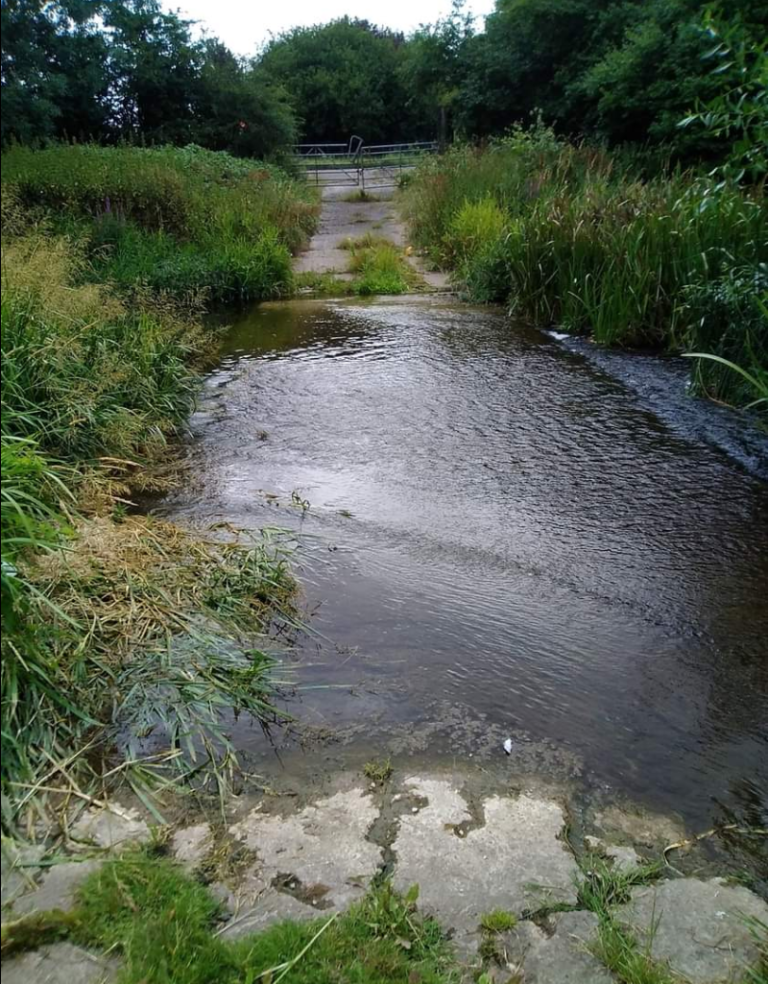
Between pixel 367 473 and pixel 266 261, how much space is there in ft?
19.0

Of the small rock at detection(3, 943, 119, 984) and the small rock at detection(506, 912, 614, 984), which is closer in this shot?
the small rock at detection(3, 943, 119, 984)

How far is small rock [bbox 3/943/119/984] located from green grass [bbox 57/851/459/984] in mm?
27

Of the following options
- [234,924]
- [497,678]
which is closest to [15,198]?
[497,678]

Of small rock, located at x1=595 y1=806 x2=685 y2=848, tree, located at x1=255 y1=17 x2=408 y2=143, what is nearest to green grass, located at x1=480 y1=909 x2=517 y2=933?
small rock, located at x1=595 y1=806 x2=685 y2=848

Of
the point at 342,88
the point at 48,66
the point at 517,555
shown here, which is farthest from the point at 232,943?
the point at 342,88

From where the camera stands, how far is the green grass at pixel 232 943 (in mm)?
1484

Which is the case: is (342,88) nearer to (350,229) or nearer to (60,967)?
(350,229)

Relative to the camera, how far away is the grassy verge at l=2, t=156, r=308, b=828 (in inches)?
82.4

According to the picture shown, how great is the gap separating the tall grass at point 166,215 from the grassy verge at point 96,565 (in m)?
0.05

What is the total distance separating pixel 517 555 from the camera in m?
3.44

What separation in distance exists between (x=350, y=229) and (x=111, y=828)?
13346mm

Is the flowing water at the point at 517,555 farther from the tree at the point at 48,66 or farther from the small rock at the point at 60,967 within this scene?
the tree at the point at 48,66

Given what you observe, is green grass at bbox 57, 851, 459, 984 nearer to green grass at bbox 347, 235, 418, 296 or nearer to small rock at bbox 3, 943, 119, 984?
small rock at bbox 3, 943, 119, 984

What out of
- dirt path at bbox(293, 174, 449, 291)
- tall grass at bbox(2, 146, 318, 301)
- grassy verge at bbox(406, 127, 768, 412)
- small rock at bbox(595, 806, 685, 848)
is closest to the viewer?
small rock at bbox(595, 806, 685, 848)
